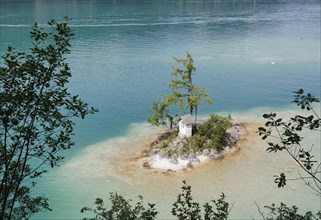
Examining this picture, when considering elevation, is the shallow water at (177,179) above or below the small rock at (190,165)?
below

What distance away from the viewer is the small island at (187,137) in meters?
24.3

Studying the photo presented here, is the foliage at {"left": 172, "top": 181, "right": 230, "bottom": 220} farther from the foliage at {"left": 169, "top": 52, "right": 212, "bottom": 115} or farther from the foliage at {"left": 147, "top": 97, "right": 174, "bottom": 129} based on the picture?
the foliage at {"left": 147, "top": 97, "right": 174, "bottom": 129}

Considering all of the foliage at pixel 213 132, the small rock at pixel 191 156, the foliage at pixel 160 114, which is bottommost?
the small rock at pixel 191 156

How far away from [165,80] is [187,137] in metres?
17.1

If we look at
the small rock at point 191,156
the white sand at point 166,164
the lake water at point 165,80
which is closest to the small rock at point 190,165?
the white sand at point 166,164

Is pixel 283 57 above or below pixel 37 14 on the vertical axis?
below

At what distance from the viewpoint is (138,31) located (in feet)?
217

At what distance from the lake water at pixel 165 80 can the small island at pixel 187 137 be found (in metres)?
0.94

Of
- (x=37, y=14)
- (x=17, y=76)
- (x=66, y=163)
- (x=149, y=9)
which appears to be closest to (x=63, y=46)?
(x=17, y=76)

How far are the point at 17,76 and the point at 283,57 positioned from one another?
48.3m

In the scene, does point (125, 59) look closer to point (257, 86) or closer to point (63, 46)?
point (257, 86)

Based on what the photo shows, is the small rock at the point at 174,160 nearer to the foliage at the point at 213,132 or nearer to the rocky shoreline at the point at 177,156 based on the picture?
the rocky shoreline at the point at 177,156

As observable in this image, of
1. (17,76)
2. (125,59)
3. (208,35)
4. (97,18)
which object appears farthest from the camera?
(97,18)

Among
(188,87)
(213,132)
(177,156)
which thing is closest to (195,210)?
(177,156)
